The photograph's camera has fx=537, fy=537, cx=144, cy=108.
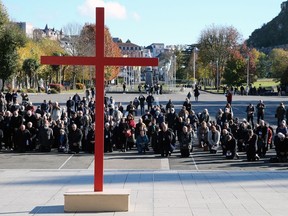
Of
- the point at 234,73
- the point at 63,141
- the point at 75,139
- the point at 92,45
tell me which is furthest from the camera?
the point at 92,45

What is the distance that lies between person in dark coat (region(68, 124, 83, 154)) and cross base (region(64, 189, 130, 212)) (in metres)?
12.2

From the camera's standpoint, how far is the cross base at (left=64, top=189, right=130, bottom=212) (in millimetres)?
10828

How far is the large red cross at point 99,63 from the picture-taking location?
36.5 ft

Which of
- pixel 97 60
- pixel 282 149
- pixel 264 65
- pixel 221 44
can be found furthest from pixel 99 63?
pixel 264 65

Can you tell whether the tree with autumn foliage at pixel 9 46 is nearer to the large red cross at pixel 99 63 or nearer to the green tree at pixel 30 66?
the green tree at pixel 30 66

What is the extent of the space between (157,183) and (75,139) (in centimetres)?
883

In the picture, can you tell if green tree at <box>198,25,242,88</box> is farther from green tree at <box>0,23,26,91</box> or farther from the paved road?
the paved road

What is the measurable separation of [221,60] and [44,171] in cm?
8486

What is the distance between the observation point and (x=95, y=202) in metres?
10.9

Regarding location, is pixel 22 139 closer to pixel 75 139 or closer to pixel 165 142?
pixel 75 139

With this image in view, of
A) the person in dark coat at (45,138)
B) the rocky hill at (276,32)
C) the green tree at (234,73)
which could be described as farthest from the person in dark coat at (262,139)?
the rocky hill at (276,32)

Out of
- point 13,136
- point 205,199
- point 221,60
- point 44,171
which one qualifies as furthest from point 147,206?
point 221,60

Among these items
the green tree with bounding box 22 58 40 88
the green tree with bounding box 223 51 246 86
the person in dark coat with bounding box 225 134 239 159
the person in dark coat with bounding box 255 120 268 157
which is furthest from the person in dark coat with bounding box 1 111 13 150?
the green tree with bounding box 223 51 246 86

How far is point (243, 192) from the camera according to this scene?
13.5 m
